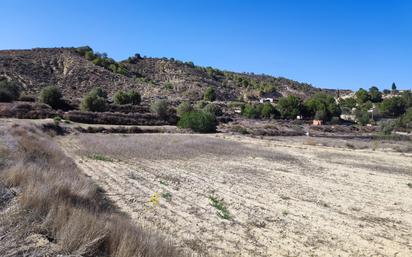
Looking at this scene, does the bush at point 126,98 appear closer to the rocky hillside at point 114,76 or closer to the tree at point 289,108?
the rocky hillside at point 114,76

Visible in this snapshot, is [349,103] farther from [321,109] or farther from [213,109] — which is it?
[213,109]

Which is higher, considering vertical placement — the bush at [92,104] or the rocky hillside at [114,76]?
the rocky hillside at [114,76]

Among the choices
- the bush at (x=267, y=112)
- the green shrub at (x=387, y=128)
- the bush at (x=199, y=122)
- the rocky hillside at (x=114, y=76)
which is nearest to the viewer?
the bush at (x=199, y=122)

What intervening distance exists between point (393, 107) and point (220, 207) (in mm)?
108457

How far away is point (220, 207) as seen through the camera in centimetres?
1255

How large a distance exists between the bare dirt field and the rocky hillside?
6056cm

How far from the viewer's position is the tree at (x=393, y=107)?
109 meters

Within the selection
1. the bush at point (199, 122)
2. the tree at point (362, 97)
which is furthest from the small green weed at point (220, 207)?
the tree at point (362, 97)

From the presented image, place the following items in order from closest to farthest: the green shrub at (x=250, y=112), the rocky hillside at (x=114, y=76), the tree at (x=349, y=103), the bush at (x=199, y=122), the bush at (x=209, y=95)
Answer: the bush at (x=199, y=122)
the green shrub at (x=250, y=112)
the rocky hillside at (x=114, y=76)
the bush at (x=209, y=95)
the tree at (x=349, y=103)

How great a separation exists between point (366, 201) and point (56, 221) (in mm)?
11953

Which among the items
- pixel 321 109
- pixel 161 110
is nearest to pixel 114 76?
pixel 161 110

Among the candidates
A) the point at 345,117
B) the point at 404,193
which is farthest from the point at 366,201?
the point at 345,117

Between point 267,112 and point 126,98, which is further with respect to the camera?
point 267,112

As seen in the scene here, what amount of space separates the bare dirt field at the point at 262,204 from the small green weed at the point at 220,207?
0.03m
